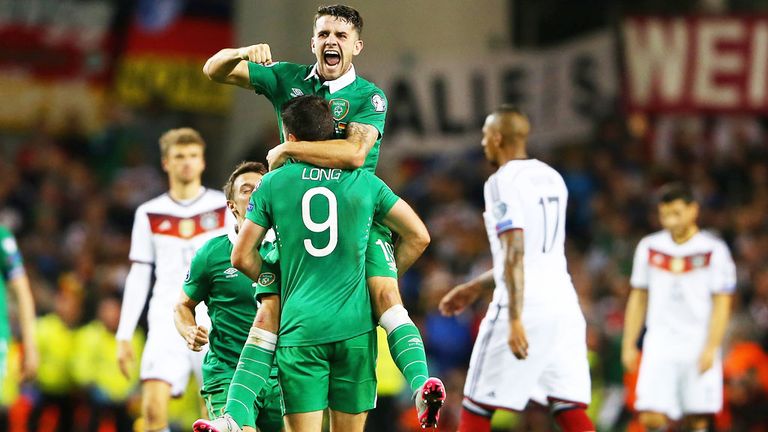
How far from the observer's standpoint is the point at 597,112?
17.2m

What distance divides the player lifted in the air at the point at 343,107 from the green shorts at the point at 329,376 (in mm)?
175

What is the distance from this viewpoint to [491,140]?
8.09 metres

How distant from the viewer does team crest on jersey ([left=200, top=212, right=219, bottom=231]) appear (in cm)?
912

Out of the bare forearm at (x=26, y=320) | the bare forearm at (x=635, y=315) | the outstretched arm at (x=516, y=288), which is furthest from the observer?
the bare forearm at (x=635, y=315)

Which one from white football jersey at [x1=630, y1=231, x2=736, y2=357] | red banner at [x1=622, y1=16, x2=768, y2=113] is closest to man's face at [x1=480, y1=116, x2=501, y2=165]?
white football jersey at [x1=630, y1=231, x2=736, y2=357]

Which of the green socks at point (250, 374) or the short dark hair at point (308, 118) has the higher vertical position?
the short dark hair at point (308, 118)

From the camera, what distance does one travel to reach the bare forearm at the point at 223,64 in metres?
6.66

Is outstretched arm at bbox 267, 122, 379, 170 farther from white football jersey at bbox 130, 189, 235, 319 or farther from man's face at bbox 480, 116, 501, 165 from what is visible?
white football jersey at bbox 130, 189, 235, 319

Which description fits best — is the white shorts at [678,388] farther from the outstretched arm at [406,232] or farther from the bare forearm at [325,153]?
the bare forearm at [325,153]

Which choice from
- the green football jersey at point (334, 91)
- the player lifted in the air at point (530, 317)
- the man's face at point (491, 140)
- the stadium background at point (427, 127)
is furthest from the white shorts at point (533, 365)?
the stadium background at point (427, 127)

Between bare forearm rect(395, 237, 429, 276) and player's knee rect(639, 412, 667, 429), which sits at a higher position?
bare forearm rect(395, 237, 429, 276)

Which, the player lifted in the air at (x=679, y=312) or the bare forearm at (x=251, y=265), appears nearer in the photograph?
the bare forearm at (x=251, y=265)

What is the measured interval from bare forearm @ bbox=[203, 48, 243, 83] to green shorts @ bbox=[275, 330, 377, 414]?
4.67 feet

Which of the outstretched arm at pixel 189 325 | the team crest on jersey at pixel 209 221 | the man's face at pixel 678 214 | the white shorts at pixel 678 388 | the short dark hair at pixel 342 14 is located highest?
the short dark hair at pixel 342 14
